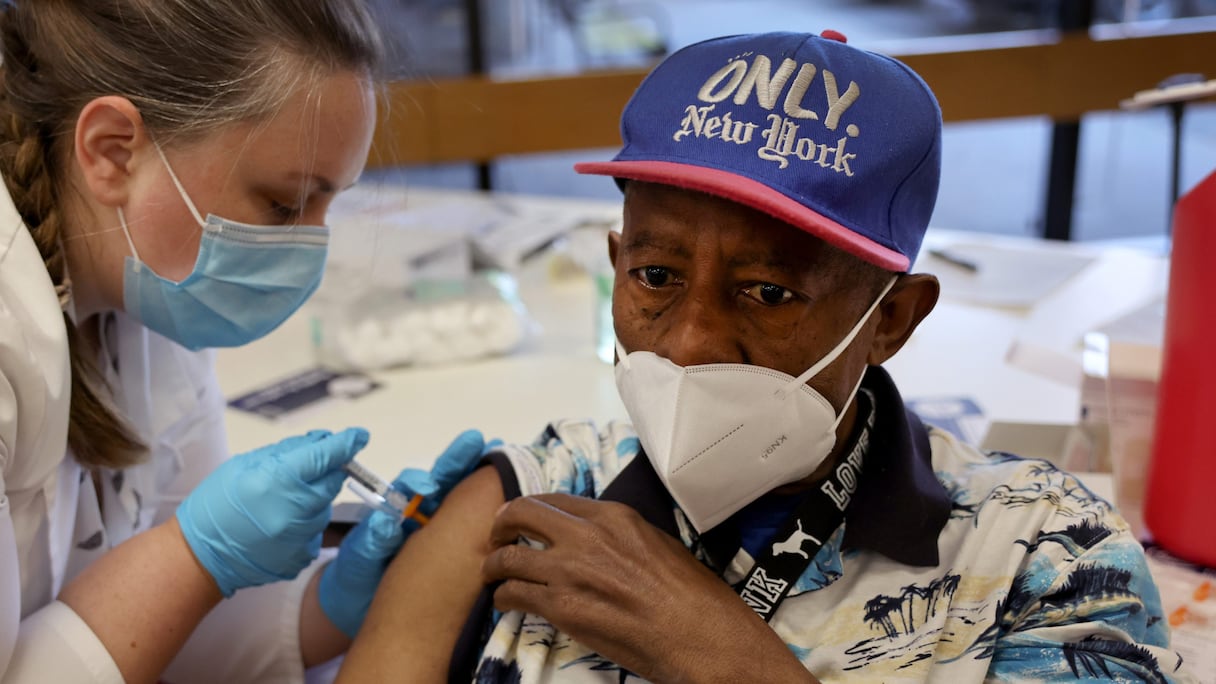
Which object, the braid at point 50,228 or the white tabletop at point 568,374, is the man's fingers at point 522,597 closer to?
the braid at point 50,228

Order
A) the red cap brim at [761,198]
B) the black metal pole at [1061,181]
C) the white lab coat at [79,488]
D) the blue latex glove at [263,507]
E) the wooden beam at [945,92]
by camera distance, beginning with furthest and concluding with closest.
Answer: the black metal pole at [1061,181] → the wooden beam at [945,92] → the blue latex glove at [263,507] → the white lab coat at [79,488] → the red cap brim at [761,198]

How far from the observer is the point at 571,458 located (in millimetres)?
1385

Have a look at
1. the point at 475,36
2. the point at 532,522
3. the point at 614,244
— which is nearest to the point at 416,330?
the point at 614,244

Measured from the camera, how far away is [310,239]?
5.08 feet

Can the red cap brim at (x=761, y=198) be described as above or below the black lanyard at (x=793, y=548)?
above

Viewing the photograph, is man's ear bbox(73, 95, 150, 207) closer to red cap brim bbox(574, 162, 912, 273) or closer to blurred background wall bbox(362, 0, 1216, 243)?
red cap brim bbox(574, 162, 912, 273)

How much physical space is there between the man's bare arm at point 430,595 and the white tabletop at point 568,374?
59cm

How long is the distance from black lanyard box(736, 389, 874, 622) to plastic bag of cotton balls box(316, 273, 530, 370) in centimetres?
125

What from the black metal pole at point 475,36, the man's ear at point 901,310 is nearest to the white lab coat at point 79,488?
the man's ear at point 901,310

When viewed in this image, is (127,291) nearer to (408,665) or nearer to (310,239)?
(310,239)

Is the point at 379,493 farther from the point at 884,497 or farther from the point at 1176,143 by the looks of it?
the point at 1176,143

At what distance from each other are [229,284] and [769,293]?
0.80 meters

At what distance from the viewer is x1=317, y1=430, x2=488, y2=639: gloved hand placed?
56.6 inches

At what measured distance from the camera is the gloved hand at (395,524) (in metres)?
1.44
